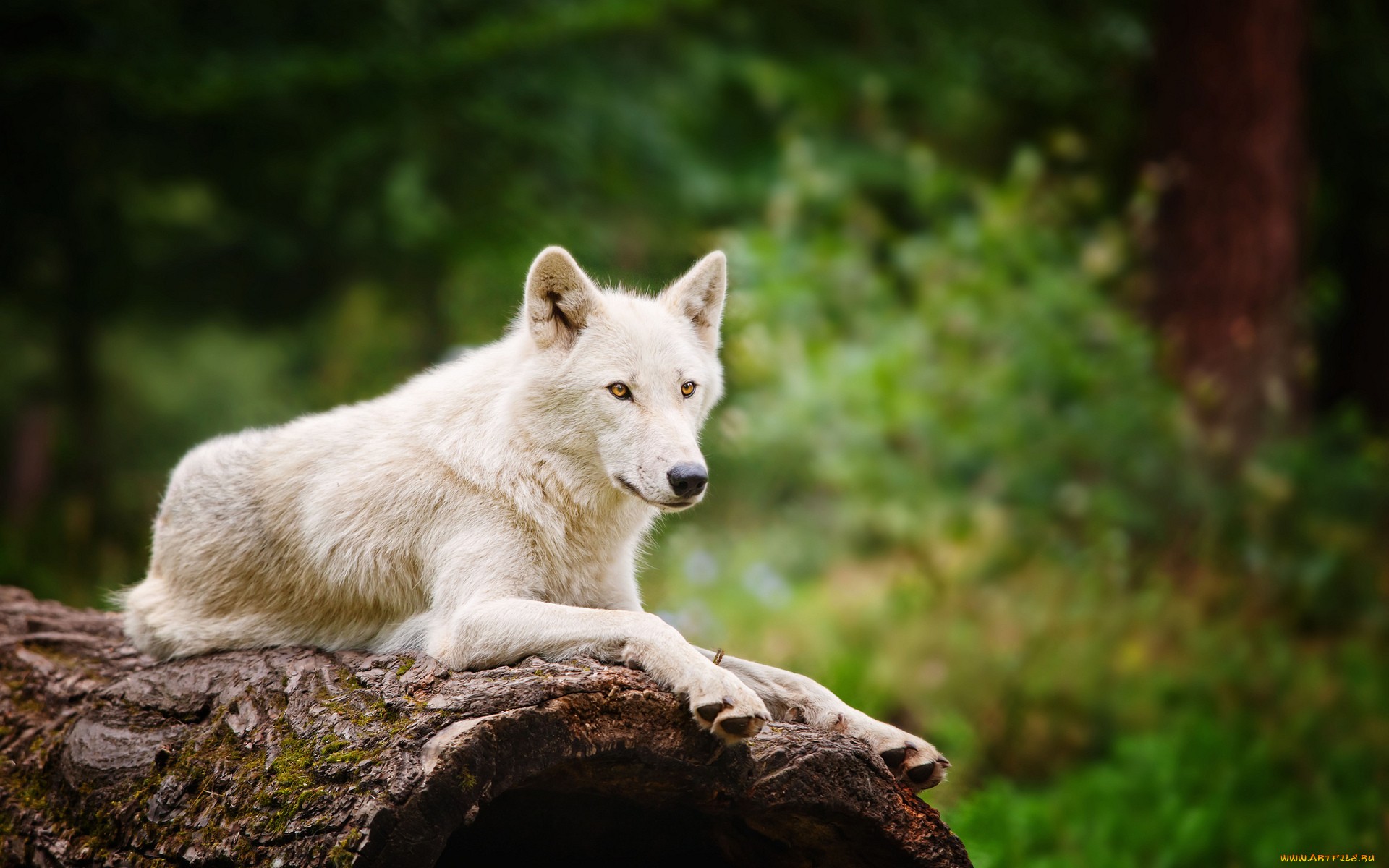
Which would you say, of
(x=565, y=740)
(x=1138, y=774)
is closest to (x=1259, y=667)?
(x=1138, y=774)

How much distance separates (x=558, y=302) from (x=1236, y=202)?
8.19 meters

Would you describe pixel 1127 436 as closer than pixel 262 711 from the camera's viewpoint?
No

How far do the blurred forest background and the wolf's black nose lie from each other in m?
3.57

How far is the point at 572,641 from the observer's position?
321 cm

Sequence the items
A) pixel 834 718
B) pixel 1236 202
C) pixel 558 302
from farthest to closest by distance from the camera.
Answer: pixel 1236 202
pixel 558 302
pixel 834 718

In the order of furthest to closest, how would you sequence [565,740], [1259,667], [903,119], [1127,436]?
[903,119], [1127,436], [1259,667], [565,740]

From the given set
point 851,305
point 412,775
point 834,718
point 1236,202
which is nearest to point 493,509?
point 412,775

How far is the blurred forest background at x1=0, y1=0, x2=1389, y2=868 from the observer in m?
8.34

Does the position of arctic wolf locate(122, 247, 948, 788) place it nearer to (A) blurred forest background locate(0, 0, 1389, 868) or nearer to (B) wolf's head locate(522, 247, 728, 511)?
(B) wolf's head locate(522, 247, 728, 511)

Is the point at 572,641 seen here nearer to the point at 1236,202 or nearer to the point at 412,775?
the point at 412,775

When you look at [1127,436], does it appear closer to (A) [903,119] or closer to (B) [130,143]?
(A) [903,119]

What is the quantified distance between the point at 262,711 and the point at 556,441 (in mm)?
1291

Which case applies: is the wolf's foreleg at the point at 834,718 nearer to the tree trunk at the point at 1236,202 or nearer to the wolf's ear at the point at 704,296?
the wolf's ear at the point at 704,296

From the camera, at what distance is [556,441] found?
3762 mm
